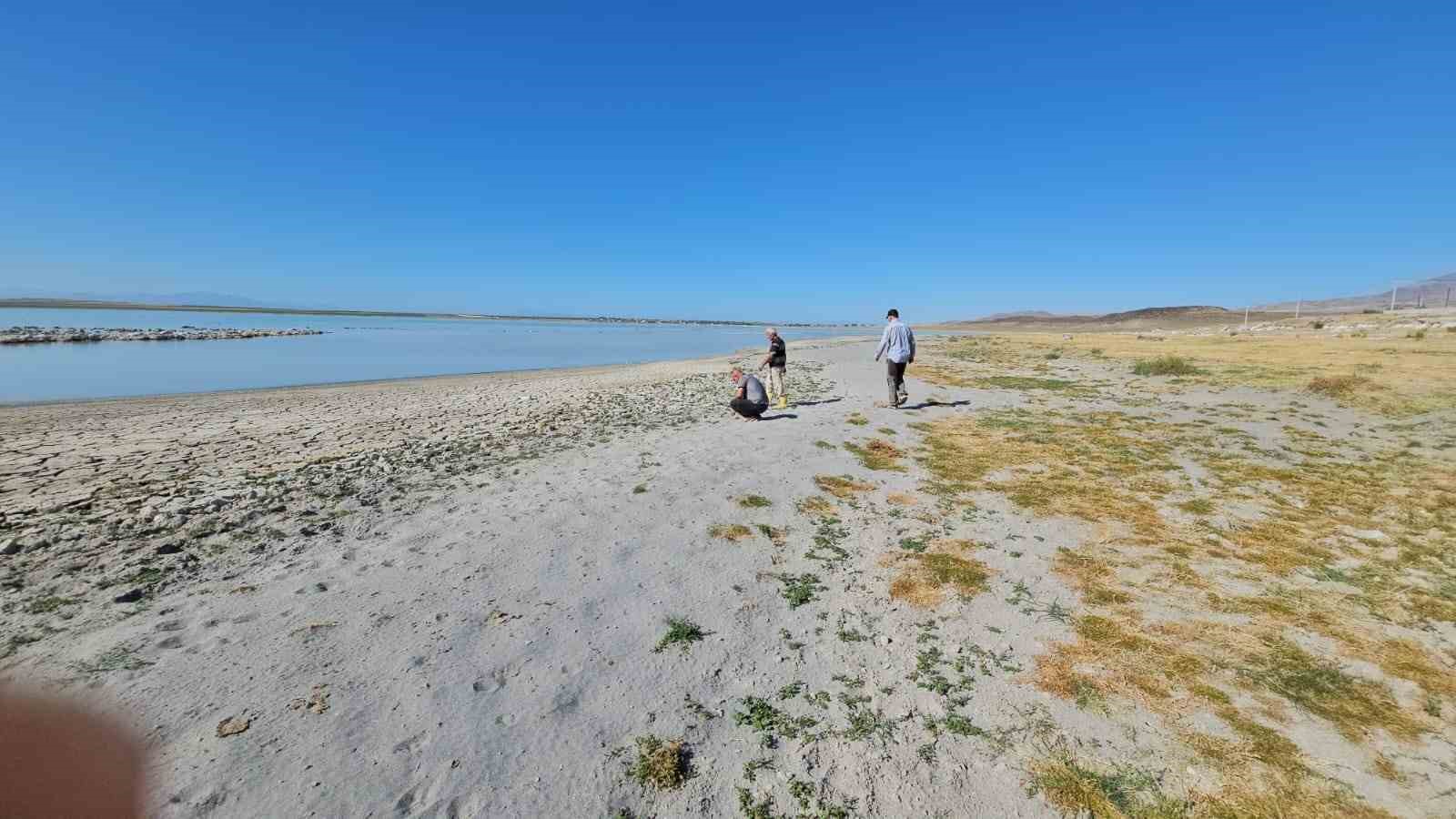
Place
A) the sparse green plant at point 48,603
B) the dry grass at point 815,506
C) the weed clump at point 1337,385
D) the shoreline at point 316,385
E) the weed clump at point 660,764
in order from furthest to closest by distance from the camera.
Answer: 1. the shoreline at point 316,385
2. the weed clump at point 1337,385
3. the dry grass at point 815,506
4. the sparse green plant at point 48,603
5. the weed clump at point 660,764

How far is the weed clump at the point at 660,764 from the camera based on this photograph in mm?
3238

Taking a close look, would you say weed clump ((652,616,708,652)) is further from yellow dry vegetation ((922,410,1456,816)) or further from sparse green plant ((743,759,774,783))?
yellow dry vegetation ((922,410,1456,816))

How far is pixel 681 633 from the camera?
4.69 m

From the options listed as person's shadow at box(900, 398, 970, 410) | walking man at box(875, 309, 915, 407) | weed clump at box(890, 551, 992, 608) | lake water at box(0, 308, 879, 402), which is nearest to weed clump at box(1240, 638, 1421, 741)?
weed clump at box(890, 551, 992, 608)

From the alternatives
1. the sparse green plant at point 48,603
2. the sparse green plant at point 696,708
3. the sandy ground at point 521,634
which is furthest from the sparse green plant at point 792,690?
the sparse green plant at point 48,603

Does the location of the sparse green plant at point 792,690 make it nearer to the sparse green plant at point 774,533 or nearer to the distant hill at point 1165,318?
the sparse green plant at point 774,533

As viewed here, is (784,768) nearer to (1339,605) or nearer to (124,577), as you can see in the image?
(1339,605)

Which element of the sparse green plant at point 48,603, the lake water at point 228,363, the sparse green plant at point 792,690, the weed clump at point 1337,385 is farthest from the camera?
the lake water at point 228,363

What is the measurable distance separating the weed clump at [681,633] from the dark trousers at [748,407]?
8.43 meters

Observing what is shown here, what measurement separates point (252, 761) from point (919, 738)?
4001 mm

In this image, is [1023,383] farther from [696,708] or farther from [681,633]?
[696,708]

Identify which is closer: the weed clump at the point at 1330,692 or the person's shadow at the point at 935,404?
the weed clump at the point at 1330,692

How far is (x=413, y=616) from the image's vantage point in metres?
4.84

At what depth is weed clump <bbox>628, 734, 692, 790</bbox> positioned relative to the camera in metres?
3.24
